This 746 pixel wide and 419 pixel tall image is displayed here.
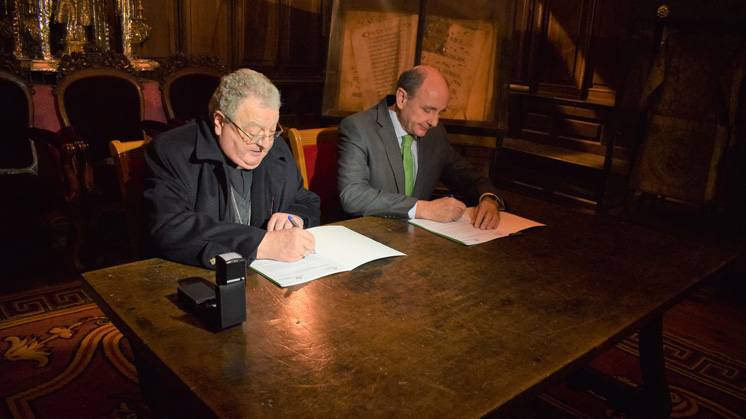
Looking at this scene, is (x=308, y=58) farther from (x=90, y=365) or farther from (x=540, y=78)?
(x=90, y=365)

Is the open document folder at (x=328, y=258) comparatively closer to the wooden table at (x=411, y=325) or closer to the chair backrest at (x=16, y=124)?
the wooden table at (x=411, y=325)

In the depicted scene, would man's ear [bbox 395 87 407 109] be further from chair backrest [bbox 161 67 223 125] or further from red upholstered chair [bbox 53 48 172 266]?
chair backrest [bbox 161 67 223 125]

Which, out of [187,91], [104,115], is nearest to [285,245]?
[104,115]

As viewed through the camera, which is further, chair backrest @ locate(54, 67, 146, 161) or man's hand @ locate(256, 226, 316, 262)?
chair backrest @ locate(54, 67, 146, 161)

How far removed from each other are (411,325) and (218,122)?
877 millimetres

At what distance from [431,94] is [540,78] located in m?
4.24

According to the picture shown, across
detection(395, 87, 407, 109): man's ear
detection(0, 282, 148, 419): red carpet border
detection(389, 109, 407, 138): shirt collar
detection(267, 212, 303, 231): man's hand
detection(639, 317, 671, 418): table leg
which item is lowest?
detection(0, 282, 148, 419): red carpet border

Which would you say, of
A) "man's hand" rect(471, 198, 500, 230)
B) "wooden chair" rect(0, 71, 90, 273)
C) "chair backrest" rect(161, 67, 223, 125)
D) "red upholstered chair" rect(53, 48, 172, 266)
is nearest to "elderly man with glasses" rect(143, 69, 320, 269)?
"man's hand" rect(471, 198, 500, 230)

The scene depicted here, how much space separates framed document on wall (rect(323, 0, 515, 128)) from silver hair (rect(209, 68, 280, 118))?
2.16 meters

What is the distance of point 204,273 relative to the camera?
138 cm

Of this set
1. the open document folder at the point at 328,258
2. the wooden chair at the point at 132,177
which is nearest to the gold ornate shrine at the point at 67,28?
the wooden chair at the point at 132,177

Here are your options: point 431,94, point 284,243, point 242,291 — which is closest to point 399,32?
point 431,94

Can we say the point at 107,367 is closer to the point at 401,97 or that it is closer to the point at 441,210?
the point at 441,210

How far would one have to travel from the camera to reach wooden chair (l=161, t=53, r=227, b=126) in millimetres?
3916
